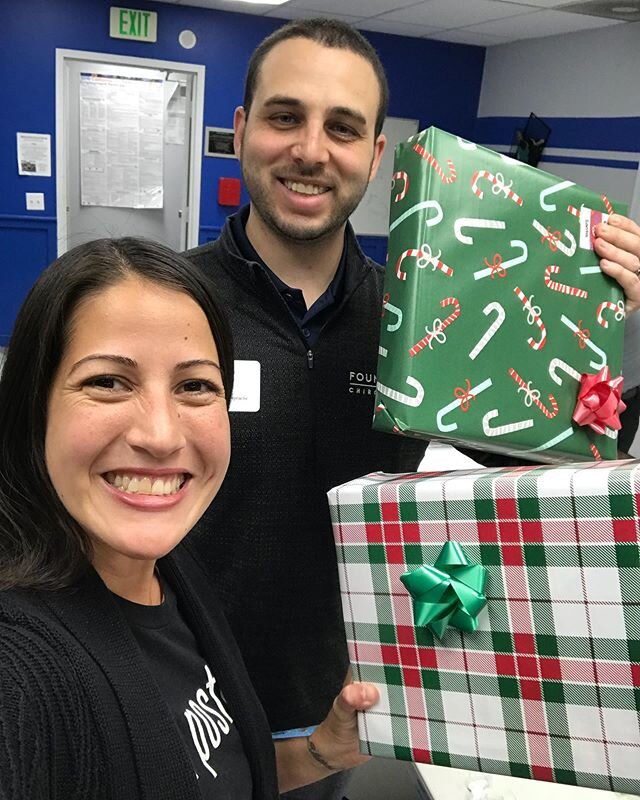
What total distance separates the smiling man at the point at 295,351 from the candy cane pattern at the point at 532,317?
1.37ft

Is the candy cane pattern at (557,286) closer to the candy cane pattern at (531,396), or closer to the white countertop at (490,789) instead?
the candy cane pattern at (531,396)

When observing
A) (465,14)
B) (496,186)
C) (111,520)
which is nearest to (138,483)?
(111,520)

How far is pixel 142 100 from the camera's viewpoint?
5723mm

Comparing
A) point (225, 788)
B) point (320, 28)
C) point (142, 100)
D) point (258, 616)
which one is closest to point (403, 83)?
point (142, 100)

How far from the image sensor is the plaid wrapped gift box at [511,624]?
2.65 ft

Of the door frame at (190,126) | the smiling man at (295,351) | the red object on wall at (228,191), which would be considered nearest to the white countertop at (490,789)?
the smiling man at (295,351)

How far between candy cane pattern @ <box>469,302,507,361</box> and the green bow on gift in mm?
247

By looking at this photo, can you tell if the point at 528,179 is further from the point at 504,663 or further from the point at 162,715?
the point at 162,715

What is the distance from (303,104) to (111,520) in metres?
0.79

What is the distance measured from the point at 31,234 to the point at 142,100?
1341mm

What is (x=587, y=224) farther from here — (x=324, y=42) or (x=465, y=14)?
(x=465, y=14)

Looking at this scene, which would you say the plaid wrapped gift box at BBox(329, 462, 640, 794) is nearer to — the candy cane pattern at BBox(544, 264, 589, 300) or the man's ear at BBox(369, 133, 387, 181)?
the candy cane pattern at BBox(544, 264, 589, 300)

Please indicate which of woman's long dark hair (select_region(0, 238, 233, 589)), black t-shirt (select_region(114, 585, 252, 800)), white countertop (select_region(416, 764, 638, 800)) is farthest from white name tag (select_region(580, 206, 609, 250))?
white countertop (select_region(416, 764, 638, 800))

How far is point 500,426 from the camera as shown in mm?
956
